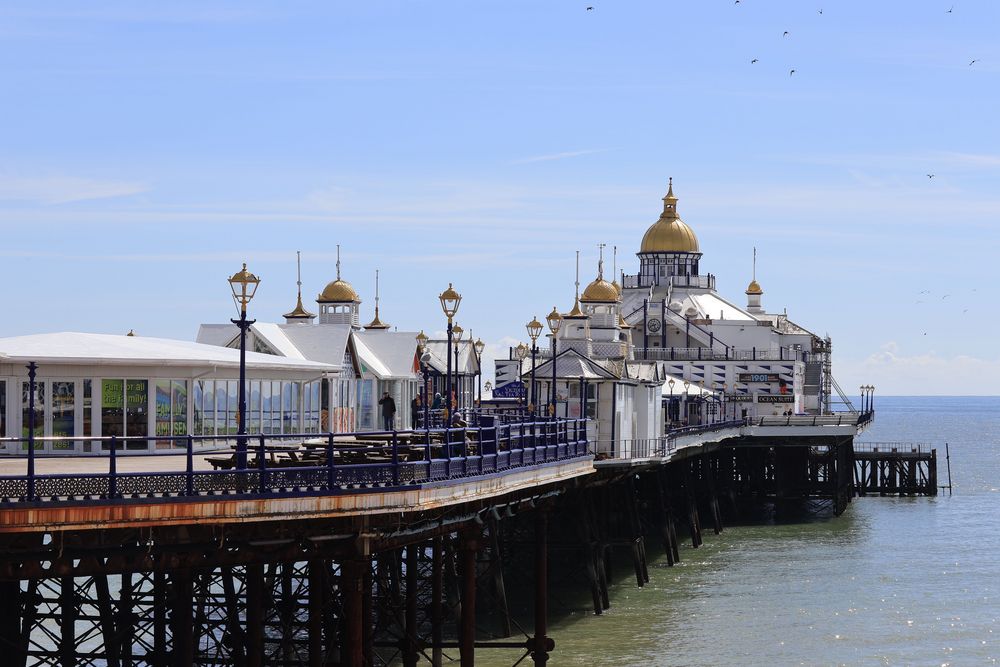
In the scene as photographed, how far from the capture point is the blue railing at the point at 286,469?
67.8 ft

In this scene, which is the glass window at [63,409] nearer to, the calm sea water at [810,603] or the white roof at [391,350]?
the calm sea water at [810,603]

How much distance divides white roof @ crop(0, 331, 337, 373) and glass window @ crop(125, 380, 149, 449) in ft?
1.96

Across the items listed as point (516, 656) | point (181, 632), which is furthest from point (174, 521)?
point (516, 656)

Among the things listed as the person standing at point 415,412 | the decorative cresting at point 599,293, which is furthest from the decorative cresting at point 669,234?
the person standing at point 415,412

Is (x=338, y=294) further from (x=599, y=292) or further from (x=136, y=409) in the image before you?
(x=136, y=409)

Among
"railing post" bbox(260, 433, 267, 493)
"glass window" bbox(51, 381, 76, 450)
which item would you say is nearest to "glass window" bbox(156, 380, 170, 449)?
"glass window" bbox(51, 381, 76, 450)

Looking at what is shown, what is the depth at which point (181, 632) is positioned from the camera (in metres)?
24.0

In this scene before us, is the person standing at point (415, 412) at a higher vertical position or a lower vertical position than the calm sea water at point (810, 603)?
higher

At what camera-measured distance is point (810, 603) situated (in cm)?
4756

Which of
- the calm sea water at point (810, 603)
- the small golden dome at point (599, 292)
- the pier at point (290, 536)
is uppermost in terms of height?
the small golden dome at point (599, 292)

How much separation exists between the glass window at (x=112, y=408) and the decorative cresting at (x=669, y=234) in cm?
8983

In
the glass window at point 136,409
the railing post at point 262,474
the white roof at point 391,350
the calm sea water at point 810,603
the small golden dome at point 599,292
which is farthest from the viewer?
the small golden dome at point 599,292

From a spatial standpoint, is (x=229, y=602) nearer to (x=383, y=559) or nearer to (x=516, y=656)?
(x=383, y=559)

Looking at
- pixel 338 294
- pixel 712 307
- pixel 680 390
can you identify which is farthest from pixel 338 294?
pixel 712 307
